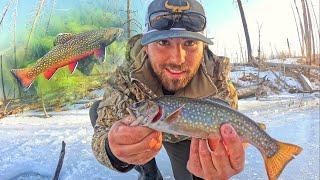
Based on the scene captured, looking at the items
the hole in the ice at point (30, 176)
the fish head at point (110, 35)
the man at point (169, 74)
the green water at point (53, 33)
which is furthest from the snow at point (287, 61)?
the hole in the ice at point (30, 176)

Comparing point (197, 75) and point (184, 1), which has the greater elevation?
point (184, 1)

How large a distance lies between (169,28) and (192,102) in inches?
23.7

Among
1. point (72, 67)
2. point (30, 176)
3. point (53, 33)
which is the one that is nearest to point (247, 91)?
point (72, 67)

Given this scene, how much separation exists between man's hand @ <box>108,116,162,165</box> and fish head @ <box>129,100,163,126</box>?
3cm

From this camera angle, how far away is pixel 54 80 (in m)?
4.28

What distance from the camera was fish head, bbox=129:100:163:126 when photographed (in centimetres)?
161

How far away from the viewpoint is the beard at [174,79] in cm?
219

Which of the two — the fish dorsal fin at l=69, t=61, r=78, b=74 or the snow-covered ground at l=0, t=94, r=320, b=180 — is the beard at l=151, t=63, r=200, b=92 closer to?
the snow-covered ground at l=0, t=94, r=320, b=180

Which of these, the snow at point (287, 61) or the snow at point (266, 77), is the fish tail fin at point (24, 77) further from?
the snow at point (287, 61)

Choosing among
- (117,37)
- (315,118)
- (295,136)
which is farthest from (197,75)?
(315,118)

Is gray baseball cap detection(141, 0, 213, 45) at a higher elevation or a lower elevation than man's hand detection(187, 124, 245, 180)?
higher

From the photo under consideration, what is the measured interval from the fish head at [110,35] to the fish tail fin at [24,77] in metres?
0.65

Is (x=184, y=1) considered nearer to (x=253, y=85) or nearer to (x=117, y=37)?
(x=117, y=37)

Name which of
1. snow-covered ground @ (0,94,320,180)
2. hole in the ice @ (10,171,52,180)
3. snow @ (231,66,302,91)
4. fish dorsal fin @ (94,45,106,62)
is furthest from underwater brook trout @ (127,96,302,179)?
snow @ (231,66,302,91)
